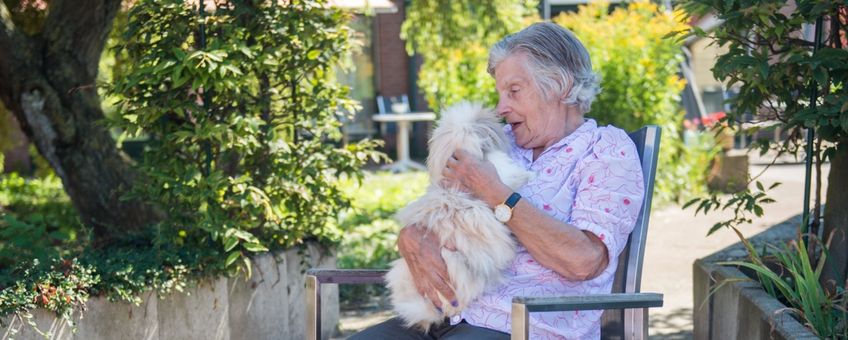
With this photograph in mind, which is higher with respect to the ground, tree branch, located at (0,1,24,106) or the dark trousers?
tree branch, located at (0,1,24,106)

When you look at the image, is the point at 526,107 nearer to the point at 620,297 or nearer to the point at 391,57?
the point at 620,297

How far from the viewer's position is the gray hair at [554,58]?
9.12 feet

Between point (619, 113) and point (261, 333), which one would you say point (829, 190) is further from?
point (619, 113)

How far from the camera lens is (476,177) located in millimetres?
2619

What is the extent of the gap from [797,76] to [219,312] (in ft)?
8.16

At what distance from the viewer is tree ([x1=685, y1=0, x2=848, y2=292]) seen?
10.8 ft

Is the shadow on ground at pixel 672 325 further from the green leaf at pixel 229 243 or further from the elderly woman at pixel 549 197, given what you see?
the elderly woman at pixel 549 197

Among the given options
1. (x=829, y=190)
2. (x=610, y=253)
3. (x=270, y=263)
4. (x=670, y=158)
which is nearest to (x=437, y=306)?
(x=610, y=253)

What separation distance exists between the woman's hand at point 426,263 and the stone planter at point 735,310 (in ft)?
3.59

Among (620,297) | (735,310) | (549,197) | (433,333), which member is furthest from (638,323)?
(735,310)

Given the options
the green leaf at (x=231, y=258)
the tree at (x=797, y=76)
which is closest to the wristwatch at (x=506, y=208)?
the tree at (x=797, y=76)

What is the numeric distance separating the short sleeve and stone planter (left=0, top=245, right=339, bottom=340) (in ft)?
6.02

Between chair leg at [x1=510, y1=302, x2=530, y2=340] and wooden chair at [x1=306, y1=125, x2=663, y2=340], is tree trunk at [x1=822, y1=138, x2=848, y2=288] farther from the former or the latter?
chair leg at [x1=510, y1=302, x2=530, y2=340]

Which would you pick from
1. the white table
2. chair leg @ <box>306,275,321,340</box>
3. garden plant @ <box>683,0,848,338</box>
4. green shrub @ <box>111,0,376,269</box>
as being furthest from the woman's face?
the white table
